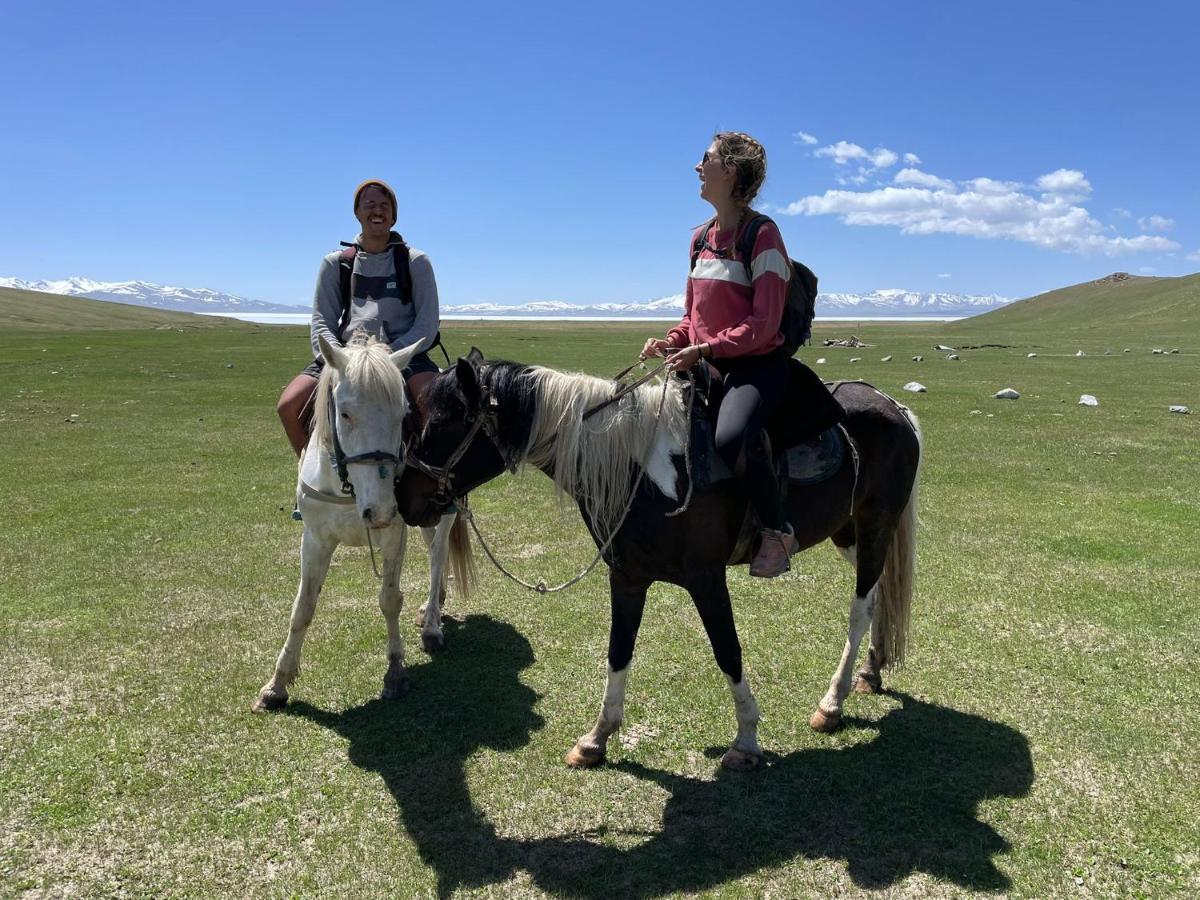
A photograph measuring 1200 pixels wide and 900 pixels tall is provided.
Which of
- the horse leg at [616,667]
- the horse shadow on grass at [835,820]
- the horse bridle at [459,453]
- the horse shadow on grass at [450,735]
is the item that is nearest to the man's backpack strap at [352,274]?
the horse bridle at [459,453]

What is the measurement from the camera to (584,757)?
14.0 ft

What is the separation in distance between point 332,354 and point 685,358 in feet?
6.16

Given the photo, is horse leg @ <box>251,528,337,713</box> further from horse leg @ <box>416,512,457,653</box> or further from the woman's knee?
the woman's knee

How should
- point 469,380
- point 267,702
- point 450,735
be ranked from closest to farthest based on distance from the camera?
point 469,380, point 450,735, point 267,702

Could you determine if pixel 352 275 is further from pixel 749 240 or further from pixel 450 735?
pixel 450 735

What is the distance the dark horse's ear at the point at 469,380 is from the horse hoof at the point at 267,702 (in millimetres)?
2722

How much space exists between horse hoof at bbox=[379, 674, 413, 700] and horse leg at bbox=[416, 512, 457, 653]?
0.77 m

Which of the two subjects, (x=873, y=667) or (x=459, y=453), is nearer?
(x=459, y=453)

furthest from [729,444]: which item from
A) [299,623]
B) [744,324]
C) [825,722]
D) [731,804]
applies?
[299,623]

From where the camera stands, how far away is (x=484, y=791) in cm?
403

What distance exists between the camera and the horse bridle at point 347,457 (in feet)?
11.8

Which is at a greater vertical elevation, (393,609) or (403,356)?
(403,356)

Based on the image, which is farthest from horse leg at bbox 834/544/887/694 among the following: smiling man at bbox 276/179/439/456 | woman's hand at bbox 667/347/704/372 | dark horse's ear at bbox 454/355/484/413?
smiling man at bbox 276/179/439/456

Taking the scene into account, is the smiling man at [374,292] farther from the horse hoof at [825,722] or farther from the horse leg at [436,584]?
the horse hoof at [825,722]
